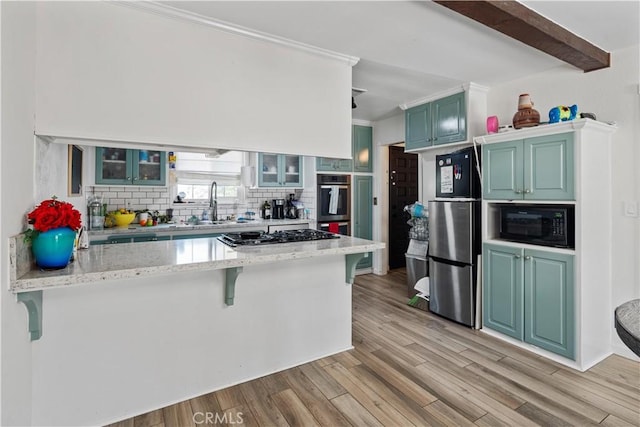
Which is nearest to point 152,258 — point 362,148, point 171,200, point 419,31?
point 419,31

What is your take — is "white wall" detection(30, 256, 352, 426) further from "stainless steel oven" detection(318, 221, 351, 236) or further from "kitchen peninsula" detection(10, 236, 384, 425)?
"stainless steel oven" detection(318, 221, 351, 236)

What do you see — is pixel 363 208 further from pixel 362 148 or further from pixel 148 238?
pixel 148 238

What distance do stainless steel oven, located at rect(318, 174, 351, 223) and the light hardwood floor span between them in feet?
7.46

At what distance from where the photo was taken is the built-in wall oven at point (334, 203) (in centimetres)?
488

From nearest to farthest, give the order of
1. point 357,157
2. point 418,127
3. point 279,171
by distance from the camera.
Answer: point 418,127 < point 279,171 < point 357,157

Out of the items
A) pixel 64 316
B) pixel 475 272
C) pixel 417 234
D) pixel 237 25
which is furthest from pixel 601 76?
pixel 64 316

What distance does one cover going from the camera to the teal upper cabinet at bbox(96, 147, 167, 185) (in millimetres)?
3637

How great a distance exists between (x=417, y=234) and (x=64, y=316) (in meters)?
3.58

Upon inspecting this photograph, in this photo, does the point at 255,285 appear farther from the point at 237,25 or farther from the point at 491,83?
the point at 491,83

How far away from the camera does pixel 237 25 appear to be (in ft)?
7.34

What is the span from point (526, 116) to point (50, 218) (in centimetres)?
341

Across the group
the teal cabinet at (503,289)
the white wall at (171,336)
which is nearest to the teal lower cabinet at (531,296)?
the teal cabinet at (503,289)

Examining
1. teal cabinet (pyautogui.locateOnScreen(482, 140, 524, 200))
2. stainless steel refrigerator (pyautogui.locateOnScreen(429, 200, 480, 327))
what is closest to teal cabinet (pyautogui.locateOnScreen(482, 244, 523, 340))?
stainless steel refrigerator (pyautogui.locateOnScreen(429, 200, 480, 327))

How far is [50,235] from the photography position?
1521 millimetres
